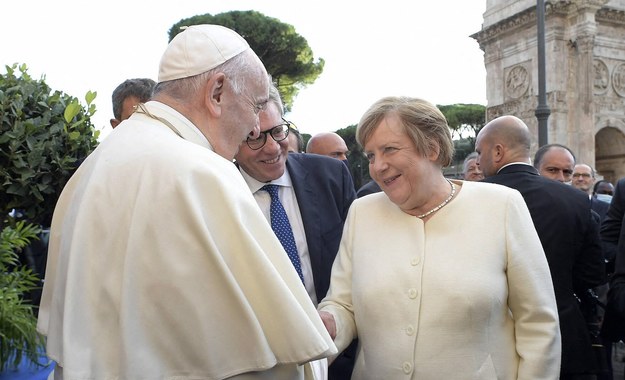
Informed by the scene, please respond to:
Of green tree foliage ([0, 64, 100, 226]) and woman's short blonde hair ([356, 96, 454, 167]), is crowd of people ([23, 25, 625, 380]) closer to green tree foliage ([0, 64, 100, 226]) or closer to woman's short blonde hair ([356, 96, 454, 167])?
woman's short blonde hair ([356, 96, 454, 167])

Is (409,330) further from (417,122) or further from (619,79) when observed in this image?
(619,79)

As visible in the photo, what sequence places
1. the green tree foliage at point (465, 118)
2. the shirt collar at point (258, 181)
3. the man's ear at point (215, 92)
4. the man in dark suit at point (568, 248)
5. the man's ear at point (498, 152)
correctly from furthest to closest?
the green tree foliage at point (465, 118), the man's ear at point (498, 152), the man in dark suit at point (568, 248), the shirt collar at point (258, 181), the man's ear at point (215, 92)

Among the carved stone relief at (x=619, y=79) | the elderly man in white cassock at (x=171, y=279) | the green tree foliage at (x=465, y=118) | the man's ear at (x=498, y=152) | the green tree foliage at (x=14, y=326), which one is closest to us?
the elderly man in white cassock at (x=171, y=279)

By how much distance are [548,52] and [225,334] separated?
19.6 meters

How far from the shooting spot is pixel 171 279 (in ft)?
4.67

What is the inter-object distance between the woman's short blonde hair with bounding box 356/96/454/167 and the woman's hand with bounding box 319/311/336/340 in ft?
2.38

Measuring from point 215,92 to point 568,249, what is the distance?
251cm

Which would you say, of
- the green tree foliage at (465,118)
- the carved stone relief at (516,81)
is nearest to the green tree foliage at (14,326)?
the carved stone relief at (516,81)

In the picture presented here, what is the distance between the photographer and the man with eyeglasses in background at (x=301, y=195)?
268 cm

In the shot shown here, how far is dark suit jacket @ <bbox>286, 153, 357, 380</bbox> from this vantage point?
277 centimetres

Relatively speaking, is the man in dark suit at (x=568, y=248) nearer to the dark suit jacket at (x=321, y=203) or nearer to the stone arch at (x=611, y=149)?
the dark suit jacket at (x=321, y=203)

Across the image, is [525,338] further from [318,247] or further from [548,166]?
[548,166]

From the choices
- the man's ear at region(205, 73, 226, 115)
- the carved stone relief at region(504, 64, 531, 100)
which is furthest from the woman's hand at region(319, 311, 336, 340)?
the carved stone relief at region(504, 64, 531, 100)

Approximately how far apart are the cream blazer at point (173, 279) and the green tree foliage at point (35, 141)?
128cm
